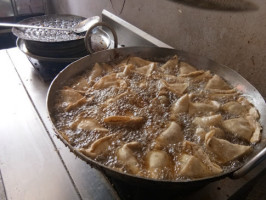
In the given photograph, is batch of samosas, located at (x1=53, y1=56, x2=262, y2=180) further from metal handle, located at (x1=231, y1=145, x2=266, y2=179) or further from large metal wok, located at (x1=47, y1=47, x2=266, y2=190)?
metal handle, located at (x1=231, y1=145, x2=266, y2=179)

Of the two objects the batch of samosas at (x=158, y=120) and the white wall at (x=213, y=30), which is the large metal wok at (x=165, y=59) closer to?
the batch of samosas at (x=158, y=120)

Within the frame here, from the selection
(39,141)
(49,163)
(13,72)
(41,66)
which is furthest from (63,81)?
(13,72)

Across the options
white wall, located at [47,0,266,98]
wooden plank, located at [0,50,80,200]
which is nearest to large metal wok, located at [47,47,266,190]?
white wall, located at [47,0,266,98]

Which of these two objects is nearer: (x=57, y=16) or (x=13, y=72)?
(x=13, y=72)

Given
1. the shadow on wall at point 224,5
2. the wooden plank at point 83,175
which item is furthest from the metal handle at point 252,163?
the shadow on wall at point 224,5

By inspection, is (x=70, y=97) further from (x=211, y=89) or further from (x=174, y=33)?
(x=174, y=33)

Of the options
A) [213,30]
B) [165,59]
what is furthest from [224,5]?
[165,59]
